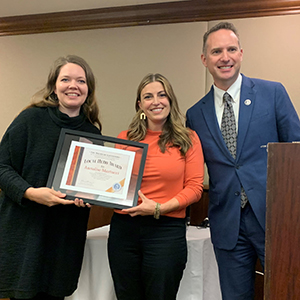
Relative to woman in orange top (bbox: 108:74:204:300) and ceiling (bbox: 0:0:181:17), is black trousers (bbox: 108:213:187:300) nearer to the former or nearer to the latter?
woman in orange top (bbox: 108:74:204:300)

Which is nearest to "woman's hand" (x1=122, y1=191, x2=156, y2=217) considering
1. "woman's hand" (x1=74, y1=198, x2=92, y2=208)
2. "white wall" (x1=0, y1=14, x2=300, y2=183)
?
"woman's hand" (x1=74, y1=198, x2=92, y2=208)

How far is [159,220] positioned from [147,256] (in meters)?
0.18

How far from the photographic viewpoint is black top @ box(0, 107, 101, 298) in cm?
149

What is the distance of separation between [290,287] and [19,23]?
410 centimetres

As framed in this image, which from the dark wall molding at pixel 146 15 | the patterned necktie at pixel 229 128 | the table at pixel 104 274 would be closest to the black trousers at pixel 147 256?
the table at pixel 104 274

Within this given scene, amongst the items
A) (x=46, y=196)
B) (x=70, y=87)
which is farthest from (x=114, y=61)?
(x=46, y=196)

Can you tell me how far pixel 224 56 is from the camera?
1582 millimetres

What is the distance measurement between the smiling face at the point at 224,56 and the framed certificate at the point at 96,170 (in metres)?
0.53

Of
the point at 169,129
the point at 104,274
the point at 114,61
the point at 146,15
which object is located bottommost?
the point at 104,274

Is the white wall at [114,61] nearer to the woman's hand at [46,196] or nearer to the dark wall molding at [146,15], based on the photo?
the dark wall molding at [146,15]

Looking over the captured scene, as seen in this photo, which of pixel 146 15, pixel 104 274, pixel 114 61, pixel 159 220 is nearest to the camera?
pixel 159 220

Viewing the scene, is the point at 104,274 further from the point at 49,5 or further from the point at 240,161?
the point at 49,5

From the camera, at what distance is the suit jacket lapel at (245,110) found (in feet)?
4.96

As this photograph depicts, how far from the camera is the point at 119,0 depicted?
11.2ft
